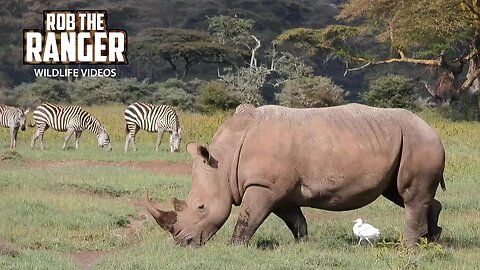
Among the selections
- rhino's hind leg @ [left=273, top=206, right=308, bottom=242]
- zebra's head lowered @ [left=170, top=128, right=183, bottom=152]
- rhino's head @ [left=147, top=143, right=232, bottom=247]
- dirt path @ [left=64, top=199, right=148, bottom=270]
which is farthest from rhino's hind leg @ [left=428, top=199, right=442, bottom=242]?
zebra's head lowered @ [left=170, top=128, right=183, bottom=152]

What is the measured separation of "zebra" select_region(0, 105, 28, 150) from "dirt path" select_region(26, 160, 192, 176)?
3934 mm

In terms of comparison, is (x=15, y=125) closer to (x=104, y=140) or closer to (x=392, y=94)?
(x=104, y=140)

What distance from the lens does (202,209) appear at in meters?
8.42

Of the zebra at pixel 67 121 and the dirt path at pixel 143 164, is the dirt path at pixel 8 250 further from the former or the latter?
the zebra at pixel 67 121

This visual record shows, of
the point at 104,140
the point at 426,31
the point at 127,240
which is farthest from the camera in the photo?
the point at 426,31

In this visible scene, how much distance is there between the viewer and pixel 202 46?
44750 mm

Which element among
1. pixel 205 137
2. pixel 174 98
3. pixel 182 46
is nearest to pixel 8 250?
pixel 205 137

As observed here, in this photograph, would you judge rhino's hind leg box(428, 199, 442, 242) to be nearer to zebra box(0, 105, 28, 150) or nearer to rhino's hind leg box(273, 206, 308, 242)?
rhino's hind leg box(273, 206, 308, 242)

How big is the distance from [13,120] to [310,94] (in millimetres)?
16020

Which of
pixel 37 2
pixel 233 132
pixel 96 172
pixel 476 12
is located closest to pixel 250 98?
pixel 476 12

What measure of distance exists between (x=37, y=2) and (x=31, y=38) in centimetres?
1392

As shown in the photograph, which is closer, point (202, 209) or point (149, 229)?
point (202, 209)

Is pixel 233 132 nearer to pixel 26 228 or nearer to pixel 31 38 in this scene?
pixel 26 228

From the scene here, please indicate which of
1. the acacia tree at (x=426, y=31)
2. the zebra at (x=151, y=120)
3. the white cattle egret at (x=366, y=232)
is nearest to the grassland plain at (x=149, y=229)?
the white cattle egret at (x=366, y=232)
